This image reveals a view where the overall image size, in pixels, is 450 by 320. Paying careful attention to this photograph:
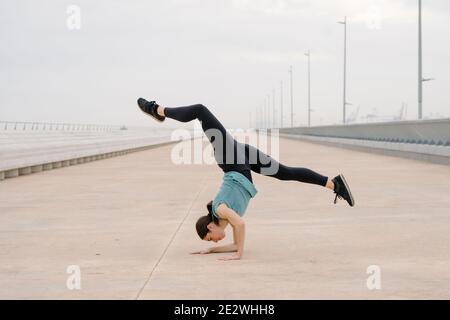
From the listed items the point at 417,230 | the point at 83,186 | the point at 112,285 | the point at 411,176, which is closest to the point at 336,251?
the point at 417,230

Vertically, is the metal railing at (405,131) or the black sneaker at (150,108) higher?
the black sneaker at (150,108)

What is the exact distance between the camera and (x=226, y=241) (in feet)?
26.7

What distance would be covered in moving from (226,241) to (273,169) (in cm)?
99

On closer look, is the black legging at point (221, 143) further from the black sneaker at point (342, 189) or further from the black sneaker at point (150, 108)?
the black sneaker at point (342, 189)

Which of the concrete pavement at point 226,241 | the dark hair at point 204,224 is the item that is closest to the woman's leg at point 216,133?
the dark hair at point 204,224

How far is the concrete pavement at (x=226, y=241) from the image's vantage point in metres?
5.66

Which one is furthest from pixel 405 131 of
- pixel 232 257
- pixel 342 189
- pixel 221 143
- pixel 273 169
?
pixel 232 257

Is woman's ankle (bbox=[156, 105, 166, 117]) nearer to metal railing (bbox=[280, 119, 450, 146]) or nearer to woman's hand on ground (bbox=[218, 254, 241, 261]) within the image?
woman's hand on ground (bbox=[218, 254, 241, 261])

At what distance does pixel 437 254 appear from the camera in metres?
7.01

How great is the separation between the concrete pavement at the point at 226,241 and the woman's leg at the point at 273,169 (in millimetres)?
637

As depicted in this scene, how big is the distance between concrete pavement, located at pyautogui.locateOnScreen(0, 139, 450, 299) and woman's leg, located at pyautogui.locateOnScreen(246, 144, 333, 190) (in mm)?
637

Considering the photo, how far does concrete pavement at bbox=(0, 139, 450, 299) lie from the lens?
566 cm
